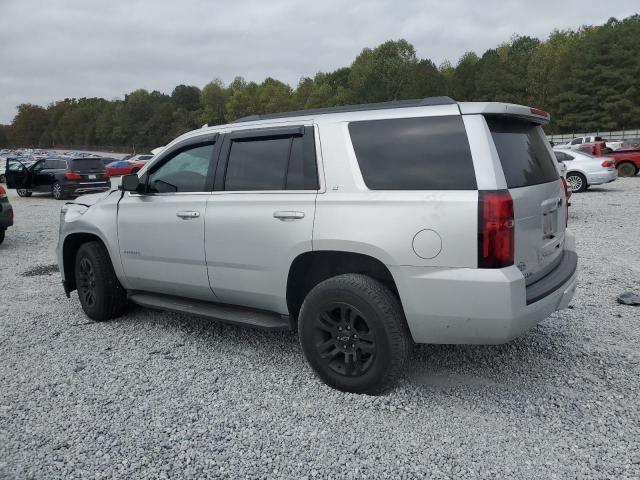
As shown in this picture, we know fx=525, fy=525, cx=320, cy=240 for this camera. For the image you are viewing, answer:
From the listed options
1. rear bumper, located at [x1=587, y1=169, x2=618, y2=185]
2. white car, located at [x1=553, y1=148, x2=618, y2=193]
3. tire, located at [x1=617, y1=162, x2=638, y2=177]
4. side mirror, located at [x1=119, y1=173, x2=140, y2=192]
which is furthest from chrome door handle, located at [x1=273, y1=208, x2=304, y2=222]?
tire, located at [x1=617, y1=162, x2=638, y2=177]

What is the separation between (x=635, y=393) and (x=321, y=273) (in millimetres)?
2193

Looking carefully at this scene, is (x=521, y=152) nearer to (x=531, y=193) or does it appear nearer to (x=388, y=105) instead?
(x=531, y=193)

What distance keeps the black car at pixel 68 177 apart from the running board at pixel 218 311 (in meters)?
15.5

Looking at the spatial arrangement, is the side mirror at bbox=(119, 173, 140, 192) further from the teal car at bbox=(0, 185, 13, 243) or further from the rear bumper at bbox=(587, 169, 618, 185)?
the rear bumper at bbox=(587, 169, 618, 185)

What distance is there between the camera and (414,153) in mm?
3256

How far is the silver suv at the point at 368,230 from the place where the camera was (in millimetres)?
3016

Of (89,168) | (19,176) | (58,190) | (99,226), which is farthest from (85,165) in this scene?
(99,226)

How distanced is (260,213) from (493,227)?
63.4 inches

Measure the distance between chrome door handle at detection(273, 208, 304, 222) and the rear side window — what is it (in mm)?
510

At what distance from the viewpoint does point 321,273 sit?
373cm

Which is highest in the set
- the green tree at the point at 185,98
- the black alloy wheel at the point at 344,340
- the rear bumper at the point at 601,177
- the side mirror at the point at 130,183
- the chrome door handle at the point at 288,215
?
the green tree at the point at 185,98

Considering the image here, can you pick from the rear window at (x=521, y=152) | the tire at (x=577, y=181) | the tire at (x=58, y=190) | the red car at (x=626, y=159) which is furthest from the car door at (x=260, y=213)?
the red car at (x=626, y=159)

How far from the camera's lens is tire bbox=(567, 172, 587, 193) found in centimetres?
1625

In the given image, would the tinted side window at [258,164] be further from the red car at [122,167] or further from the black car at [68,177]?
the red car at [122,167]
